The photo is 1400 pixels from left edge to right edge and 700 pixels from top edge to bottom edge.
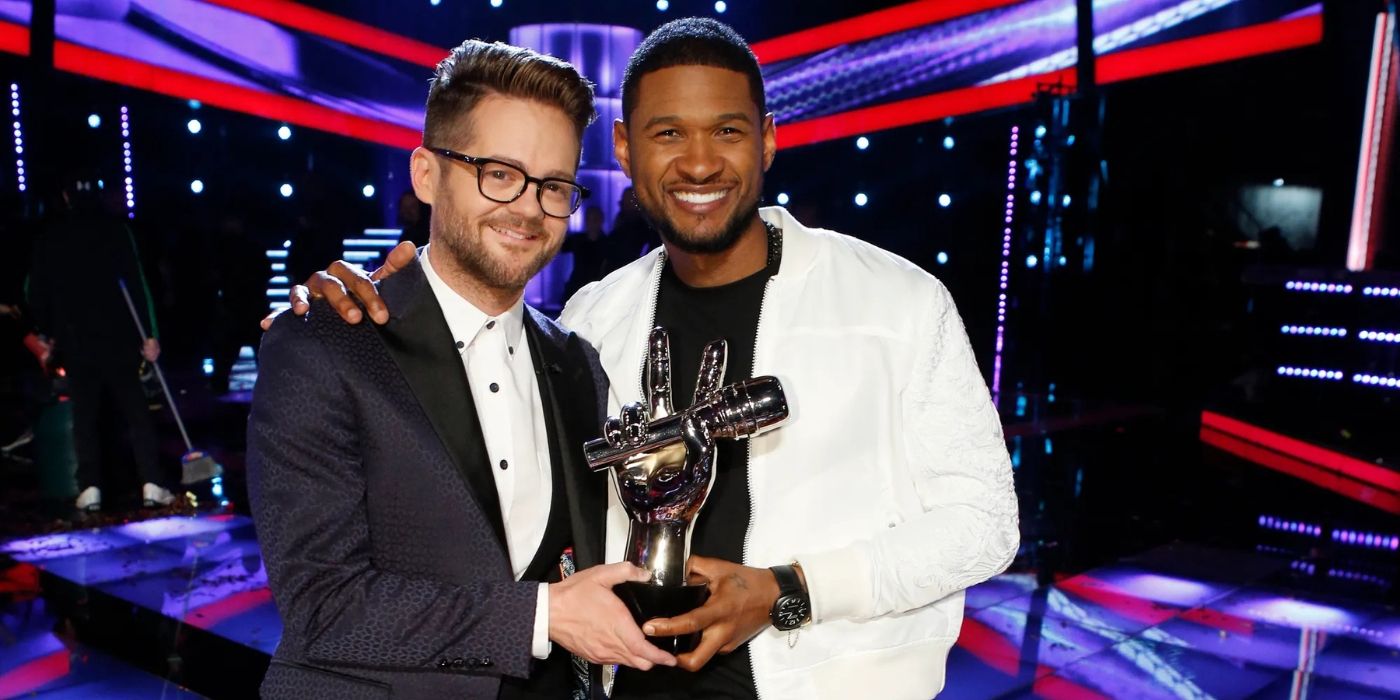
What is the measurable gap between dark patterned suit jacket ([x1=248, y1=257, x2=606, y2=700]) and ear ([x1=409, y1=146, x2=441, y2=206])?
191 mm

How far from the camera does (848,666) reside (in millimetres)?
1709

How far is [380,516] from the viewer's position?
1.49 metres

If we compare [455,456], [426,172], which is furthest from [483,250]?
[455,456]

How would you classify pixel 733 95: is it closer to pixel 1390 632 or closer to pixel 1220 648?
pixel 1220 648

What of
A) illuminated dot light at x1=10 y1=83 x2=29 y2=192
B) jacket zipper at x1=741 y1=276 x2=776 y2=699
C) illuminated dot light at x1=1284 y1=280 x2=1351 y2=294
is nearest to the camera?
jacket zipper at x1=741 y1=276 x2=776 y2=699

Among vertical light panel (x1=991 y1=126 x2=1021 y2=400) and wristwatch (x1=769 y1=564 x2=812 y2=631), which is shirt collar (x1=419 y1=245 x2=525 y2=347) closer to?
wristwatch (x1=769 y1=564 x2=812 y2=631)

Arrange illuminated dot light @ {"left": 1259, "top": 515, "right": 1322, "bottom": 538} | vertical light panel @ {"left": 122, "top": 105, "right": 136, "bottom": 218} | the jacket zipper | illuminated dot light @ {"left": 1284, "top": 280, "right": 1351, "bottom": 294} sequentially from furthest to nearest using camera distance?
vertical light panel @ {"left": 122, "top": 105, "right": 136, "bottom": 218} → illuminated dot light @ {"left": 1284, "top": 280, "right": 1351, "bottom": 294} → illuminated dot light @ {"left": 1259, "top": 515, "right": 1322, "bottom": 538} → the jacket zipper

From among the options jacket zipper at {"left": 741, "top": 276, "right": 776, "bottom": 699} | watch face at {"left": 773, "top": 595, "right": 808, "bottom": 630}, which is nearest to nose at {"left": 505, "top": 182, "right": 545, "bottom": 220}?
jacket zipper at {"left": 741, "top": 276, "right": 776, "bottom": 699}

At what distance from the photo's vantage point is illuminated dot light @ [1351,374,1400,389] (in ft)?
26.6

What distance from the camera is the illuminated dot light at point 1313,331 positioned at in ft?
28.0

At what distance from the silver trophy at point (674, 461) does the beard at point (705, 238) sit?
0.41m

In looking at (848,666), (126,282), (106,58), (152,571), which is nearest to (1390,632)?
(848,666)

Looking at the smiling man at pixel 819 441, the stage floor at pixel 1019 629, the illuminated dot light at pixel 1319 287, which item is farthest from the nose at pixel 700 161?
the illuminated dot light at pixel 1319 287

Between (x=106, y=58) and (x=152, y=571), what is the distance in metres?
6.90
